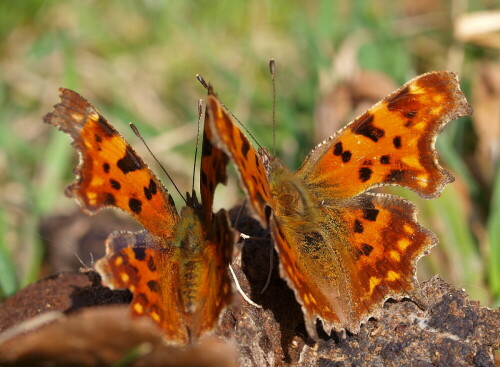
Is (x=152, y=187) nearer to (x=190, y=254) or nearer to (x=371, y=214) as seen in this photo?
(x=190, y=254)

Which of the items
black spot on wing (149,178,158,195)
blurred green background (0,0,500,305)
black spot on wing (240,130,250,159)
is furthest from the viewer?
blurred green background (0,0,500,305)

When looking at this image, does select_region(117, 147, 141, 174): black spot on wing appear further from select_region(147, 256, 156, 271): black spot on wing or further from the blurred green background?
the blurred green background

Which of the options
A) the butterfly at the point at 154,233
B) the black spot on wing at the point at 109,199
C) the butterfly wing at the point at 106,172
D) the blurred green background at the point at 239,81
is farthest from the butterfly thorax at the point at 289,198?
the blurred green background at the point at 239,81

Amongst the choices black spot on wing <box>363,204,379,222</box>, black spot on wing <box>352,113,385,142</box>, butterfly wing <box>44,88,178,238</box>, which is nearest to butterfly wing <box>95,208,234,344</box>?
butterfly wing <box>44,88,178,238</box>

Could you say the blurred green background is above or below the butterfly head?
above

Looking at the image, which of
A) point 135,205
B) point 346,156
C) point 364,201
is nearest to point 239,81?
point 346,156

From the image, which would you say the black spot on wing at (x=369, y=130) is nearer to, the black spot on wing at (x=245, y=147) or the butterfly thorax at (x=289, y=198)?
the butterfly thorax at (x=289, y=198)

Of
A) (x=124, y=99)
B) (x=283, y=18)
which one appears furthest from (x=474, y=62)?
(x=124, y=99)

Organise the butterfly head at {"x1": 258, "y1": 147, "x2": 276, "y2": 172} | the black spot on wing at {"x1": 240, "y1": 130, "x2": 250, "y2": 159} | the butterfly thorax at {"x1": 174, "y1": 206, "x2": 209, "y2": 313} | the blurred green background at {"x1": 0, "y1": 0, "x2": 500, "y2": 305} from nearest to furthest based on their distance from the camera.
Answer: the black spot on wing at {"x1": 240, "y1": 130, "x2": 250, "y2": 159}
the butterfly thorax at {"x1": 174, "y1": 206, "x2": 209, "y2": 313}
the butterfly head at {"x1": 258, "y1": 147, "x2": 276, "y2": 172}
the blurred green background at {"x1": 0, "y1": 0, "x2": 500, "y2": 305}
